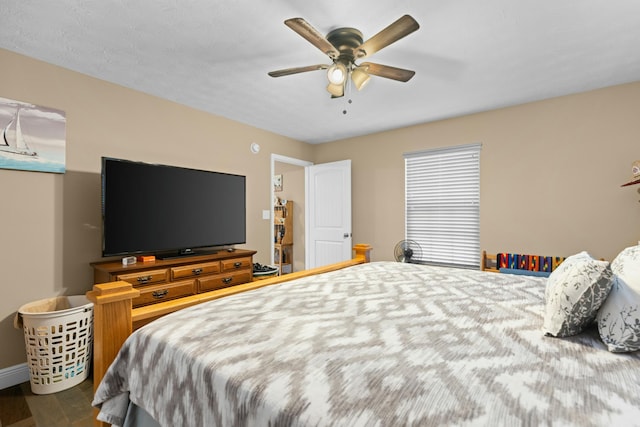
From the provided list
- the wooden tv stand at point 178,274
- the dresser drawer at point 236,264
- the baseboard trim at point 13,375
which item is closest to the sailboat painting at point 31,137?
the wooden tv stand at point 178,274

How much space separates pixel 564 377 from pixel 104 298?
1.55m

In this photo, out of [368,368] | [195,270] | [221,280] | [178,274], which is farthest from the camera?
[221,280]

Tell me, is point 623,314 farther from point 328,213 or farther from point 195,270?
point 328,213

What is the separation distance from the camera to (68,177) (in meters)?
2.60

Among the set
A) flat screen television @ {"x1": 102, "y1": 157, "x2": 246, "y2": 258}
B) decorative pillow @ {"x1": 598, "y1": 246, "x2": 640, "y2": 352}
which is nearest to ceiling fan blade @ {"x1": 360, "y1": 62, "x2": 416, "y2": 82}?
decorative pillow @ {"x1": 598, "y1": 246, "x2": 640, "y2": 352}

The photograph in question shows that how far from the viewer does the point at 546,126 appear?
3238 millimetres

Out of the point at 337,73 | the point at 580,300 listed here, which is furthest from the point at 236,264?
the point at 580,300

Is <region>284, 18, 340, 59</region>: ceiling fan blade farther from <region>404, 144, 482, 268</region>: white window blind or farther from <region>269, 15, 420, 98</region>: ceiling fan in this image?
<region>404, 144, 482, 268</region>: white window blind

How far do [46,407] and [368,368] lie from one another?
7.90 ft

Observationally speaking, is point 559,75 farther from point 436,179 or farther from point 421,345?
point 421,345

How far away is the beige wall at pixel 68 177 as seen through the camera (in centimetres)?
232

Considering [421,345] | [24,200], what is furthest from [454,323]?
[24,200]

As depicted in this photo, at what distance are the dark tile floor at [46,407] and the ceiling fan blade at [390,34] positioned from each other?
283cm

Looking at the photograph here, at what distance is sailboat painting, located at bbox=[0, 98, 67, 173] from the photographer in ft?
7.51
